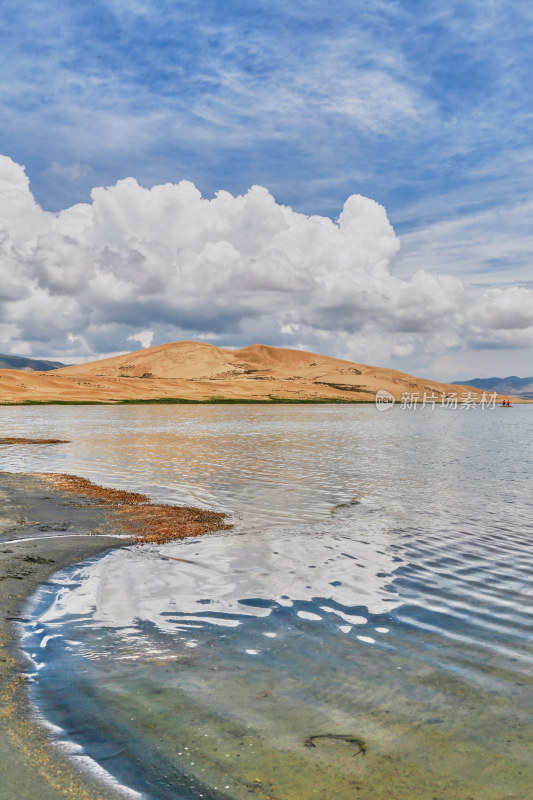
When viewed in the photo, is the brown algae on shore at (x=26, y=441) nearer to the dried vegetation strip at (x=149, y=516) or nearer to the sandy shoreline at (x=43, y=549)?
the sandy shoreline at (x=43, y=549)

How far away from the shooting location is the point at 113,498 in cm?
1938

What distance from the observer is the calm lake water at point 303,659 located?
16.6 feet

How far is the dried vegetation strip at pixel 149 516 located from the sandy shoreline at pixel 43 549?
28 mm

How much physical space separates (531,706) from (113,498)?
15.6 m

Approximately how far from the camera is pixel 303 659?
724cm

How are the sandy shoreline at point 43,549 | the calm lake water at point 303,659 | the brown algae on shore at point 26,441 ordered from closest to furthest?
the sandy shoreline at point 43,549
the calm lake water at point 303,659
the brown algae on shore at point 26,441

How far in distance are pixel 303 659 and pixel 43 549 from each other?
744 cm

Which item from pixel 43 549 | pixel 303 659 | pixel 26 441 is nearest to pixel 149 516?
pixel 43 549

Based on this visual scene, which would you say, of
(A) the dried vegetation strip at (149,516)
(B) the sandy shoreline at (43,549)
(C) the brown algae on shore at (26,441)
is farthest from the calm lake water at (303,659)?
(C) the brown algae on shore at (26,441)

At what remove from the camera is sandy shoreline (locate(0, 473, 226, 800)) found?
15.5ft

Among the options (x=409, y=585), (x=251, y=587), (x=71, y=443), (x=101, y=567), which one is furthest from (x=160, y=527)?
(x=71, y=443)

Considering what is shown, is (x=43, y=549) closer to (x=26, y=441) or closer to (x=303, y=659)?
(x=303, y=659)

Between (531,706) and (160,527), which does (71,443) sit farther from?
(531,706)

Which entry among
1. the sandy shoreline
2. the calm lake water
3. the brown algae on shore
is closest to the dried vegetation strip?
the sandy shoreline
